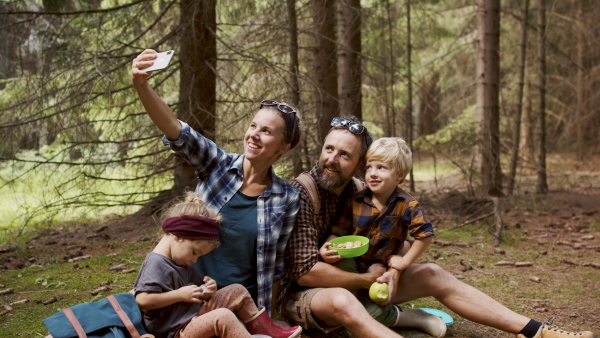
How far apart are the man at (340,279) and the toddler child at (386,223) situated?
0.08 meters

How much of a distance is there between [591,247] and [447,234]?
5.32 feet

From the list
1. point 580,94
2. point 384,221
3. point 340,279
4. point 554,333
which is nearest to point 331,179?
point 384,221

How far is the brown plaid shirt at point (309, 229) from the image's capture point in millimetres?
3088

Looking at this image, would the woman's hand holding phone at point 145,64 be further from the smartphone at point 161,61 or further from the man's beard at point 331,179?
the man's beard at point 331,179

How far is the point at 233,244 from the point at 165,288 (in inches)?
21.4

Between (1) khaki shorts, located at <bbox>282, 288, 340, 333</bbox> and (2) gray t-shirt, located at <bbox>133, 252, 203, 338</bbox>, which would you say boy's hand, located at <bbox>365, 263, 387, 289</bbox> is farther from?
(2) gray t-shirt, located at <bbox>133, 252, 203, 338</bbox>

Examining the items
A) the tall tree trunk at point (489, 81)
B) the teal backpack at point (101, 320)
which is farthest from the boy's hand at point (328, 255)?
the tall tree trunk at point (489, 81)

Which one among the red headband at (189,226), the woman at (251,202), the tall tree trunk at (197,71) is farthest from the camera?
the tall tree trunk at (197,71)

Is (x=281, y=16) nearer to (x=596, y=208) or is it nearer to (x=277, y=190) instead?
(x=277, y=190)

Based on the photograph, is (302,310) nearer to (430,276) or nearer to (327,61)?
(430,276)

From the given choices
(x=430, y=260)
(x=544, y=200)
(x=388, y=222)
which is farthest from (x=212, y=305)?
(x=544, y=200)

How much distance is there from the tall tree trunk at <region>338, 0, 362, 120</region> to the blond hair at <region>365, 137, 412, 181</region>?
3.95 metres

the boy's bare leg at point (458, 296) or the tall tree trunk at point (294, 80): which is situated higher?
the tall tree trunk at point (294, 80)

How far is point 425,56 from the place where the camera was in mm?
15742
